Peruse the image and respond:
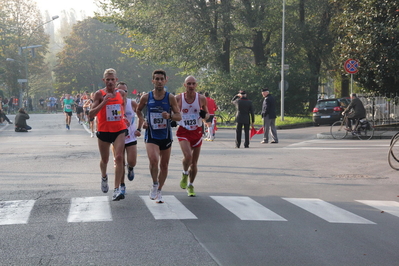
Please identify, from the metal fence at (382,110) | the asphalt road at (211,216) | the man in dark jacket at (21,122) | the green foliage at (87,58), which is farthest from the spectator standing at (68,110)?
the green foliage at (87,58)

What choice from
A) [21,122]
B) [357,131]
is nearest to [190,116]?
[357,131]

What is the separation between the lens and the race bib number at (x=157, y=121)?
8.27 metres

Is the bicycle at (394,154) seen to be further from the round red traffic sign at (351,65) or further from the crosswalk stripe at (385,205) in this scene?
the round red traffic sign at (351,65)

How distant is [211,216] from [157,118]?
1643mm

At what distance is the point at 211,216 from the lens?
7.55 metres

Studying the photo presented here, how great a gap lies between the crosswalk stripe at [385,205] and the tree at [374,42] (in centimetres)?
1546

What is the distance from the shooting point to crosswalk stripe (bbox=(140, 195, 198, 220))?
293 inches

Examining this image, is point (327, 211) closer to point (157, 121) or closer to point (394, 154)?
point (157, 121)

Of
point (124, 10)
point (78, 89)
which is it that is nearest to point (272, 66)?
point (124, 10)

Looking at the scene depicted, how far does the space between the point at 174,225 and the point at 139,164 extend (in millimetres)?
6980

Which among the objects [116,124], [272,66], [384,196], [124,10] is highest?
[124,10]

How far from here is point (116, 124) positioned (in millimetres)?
8516

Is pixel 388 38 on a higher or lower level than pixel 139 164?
higher

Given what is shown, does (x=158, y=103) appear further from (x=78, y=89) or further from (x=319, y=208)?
(x=78, y=89)
